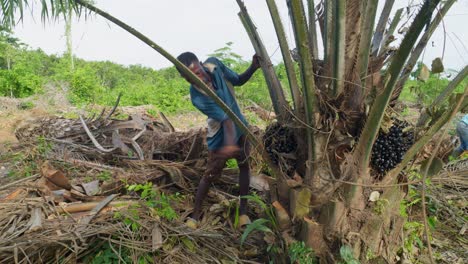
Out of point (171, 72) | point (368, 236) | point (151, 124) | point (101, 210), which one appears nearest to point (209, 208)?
point (101, 210)

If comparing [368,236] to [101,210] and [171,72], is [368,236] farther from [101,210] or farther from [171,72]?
[171,72]

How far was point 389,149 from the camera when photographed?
252 centimetres

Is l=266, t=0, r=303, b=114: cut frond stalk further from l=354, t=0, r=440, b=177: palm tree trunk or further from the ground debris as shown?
the ground debris

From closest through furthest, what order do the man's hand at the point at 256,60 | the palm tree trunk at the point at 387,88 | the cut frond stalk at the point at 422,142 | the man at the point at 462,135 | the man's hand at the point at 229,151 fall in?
the palm tree trunk at the point at 387,88 → the cut frond stalk at the point at 422,142 → the man's hand at the point at 256,60 → the man's hand at the point at 229,151 → the man at the point at 462,135

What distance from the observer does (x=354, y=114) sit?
2490 millimetres

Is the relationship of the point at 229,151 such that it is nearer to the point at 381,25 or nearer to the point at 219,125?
the point at 219,125

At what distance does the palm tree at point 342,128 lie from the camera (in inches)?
92.9

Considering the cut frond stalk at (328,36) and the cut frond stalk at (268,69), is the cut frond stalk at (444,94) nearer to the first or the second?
the cut frond stalk at (328,36)

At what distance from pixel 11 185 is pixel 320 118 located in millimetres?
2917

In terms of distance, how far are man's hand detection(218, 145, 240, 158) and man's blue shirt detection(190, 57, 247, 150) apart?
0.15 feet

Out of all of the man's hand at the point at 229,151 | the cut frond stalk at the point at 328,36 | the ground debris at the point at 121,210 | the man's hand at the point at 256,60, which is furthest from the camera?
the man's hand at the point at 229,151

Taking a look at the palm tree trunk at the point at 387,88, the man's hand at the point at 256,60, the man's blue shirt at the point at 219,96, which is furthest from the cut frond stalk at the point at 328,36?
the man's blue shirt at the point at 219,96

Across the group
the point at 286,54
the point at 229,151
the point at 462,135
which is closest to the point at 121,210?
the point at 229,151

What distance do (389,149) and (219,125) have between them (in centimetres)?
130
